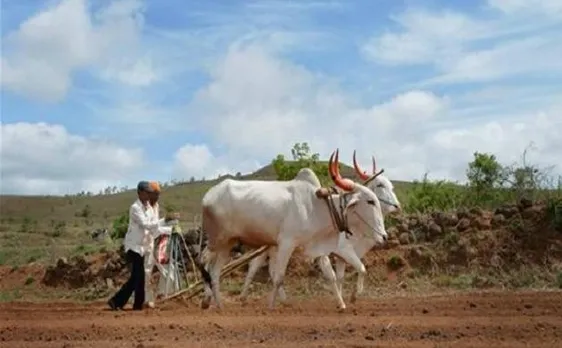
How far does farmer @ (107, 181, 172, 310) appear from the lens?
41.2ft

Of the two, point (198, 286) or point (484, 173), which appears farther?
point (484, 173)

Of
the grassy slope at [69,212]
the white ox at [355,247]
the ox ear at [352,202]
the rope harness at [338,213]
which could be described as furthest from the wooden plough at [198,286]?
the grassy slope at [69,212]

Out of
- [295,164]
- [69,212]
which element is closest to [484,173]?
[295,164]

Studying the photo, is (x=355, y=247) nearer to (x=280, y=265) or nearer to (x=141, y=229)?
(x=280, y=265)

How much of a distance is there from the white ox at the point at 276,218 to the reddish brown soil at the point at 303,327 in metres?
0.86

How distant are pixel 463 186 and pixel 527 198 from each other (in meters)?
5.17

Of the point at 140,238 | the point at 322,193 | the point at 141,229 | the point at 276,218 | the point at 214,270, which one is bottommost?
the point at 214,270

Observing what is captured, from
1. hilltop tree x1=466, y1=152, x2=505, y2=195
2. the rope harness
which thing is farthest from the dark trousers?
hilltop tree x1=466, y1=152, x2=505, y2=195

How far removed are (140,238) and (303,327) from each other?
3.62m

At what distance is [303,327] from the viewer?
9680 millimetres

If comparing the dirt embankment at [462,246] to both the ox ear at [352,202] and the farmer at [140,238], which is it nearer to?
the ox ear at [352,202]

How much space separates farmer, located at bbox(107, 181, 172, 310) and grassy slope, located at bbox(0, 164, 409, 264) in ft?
80.4

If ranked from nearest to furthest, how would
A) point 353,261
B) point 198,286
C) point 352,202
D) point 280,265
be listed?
point 280,265
point 352,202
point 353,261
point 198,286

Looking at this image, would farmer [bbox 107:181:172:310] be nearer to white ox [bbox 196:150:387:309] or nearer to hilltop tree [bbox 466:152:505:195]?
white ox [bbox 196:150:387:309]
